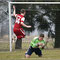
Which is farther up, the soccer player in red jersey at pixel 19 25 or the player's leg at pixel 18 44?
the soccer player in red jersey at pixel 19 25

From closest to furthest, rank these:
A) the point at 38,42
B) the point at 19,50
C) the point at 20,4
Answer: the point at 38,42 → the point at 19,50 → the point at 20,4

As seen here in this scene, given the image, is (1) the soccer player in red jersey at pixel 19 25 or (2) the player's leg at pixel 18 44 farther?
(2) the player's leg at pixel 18 44

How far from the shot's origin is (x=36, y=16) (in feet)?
34.4

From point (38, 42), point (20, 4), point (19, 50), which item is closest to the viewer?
point (38, 42)

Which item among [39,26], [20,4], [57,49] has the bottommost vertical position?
[57,49]

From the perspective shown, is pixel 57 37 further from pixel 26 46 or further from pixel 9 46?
pixel 9 46

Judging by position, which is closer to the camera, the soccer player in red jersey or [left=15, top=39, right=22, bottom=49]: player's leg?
the soccer player in red jersey

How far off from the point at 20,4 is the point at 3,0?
2.92 feet

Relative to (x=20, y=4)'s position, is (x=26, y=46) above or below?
below

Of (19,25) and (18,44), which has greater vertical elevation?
(19,25)

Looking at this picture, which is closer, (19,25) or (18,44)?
(19,25)

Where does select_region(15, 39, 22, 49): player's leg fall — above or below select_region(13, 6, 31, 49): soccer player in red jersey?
below

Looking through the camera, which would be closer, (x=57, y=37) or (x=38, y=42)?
(x=38, y=42)

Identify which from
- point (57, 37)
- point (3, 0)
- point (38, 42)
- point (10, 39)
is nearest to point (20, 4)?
point (3, 0)
